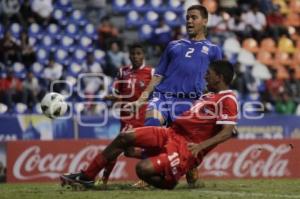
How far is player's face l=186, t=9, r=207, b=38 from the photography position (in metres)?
11.0

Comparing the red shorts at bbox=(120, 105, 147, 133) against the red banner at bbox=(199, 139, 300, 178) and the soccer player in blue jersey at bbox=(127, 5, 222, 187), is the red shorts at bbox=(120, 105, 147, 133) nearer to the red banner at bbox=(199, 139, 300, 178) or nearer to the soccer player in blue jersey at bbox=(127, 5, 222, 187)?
the soccer player in blue jersey at bbox=(127, 5, 222, 187)

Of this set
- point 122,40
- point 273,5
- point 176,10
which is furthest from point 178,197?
point 273,5

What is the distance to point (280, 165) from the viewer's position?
16.4 meters

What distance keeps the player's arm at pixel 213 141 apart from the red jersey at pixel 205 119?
0.15 m

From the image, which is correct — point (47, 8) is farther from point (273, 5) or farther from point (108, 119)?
point (273, 5)

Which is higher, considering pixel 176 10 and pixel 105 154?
pixel 176 10

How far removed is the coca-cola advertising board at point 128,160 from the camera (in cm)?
1595

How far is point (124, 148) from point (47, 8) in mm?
13544

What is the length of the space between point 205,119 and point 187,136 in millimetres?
295

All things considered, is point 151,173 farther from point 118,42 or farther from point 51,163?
point 118,42

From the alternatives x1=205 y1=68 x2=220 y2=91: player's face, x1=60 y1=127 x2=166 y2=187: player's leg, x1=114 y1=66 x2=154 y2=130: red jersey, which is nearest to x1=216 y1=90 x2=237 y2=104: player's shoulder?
x1=205 y1=68 x2=220 y2=91: player's face

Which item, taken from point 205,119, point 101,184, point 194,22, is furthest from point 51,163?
point 205,119

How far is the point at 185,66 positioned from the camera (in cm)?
1100

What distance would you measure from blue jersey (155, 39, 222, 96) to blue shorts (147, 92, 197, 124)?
4.4 inches
